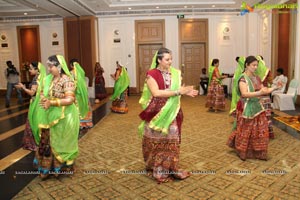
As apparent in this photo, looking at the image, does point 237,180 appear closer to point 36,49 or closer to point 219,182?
point 219,182

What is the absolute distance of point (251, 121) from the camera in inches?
151

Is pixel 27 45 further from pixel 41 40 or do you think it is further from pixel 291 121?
pixel 291 121

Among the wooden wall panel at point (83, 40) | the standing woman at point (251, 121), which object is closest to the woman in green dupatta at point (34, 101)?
the standing woman at point (251, 121)

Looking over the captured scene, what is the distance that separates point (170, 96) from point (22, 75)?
11350 mm

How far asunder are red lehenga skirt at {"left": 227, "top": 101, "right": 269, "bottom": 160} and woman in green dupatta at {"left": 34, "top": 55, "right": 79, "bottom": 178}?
83.2 inches

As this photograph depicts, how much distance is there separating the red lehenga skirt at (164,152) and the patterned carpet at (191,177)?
10cm

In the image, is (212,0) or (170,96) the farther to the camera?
(212,0)

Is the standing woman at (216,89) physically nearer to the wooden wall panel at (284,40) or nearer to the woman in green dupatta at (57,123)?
the wooden wall panel at (284,40)

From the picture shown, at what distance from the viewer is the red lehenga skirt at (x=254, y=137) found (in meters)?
3.80

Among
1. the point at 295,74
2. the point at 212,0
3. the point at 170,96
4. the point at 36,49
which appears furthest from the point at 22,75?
the point at 170,96

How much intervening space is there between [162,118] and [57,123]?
1161 mm

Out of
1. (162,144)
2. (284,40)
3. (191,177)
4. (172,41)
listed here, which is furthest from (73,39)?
(191,177)

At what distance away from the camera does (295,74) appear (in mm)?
8031

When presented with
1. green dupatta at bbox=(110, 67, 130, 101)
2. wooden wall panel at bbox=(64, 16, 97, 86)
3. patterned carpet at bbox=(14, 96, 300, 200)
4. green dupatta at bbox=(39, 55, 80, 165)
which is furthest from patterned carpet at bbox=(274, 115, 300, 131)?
wooden wall panel at bbox=(64, 16, 97, 86)
